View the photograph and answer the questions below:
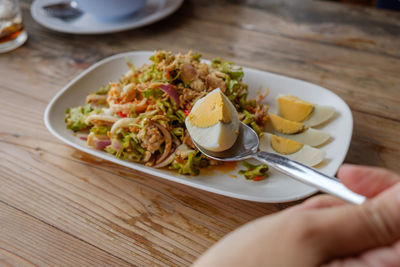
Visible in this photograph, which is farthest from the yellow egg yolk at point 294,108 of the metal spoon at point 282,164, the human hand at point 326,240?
the human hand at point 326,240

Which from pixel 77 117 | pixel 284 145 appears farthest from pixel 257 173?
pixel 77 117

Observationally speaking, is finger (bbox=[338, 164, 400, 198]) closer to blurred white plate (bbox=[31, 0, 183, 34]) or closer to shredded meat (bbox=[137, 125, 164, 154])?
shredded meat (bbox=[137, 125, 164, 154])

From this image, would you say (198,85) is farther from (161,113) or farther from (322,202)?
(322,202)

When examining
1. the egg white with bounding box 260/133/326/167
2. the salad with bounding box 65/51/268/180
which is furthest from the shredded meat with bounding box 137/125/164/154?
the egg white with bounding box 260/133/326/167

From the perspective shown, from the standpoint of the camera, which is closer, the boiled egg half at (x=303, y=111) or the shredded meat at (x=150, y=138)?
the shredded meat at (x=150, y=138)

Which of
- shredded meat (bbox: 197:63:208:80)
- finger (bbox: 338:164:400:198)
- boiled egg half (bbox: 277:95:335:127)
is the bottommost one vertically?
boiled egg half (bbox: 277:95:335:127)

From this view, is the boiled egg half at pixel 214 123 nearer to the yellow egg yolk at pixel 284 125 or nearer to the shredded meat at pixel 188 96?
the shredded meat at pixel 188 96

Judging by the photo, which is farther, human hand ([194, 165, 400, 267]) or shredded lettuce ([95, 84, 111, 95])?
shredded lettuce ([95, 84, 111, 95])
